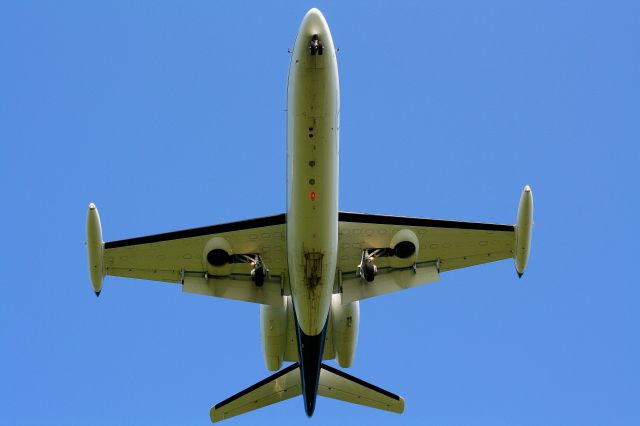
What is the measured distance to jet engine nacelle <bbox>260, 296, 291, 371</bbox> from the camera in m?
33.9

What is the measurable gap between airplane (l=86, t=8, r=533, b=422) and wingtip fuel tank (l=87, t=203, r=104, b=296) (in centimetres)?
4

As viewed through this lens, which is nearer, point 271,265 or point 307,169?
point 307,169

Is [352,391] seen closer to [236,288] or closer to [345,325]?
[345,325]

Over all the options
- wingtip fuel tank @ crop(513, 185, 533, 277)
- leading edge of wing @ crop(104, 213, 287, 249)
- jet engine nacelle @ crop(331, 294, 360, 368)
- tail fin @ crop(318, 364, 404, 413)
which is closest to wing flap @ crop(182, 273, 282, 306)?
leading edge of wing @ crop(104, 213, 287, 249)

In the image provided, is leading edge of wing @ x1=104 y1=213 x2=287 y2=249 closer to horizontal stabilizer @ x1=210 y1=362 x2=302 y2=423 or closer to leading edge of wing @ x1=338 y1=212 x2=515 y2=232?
leading edge of wing @ x1=338 y1=212 x2=515 y2=232

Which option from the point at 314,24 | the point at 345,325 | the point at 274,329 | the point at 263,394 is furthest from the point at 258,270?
the point at 314,24

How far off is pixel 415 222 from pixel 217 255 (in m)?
7.43

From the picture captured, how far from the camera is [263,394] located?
36.5m

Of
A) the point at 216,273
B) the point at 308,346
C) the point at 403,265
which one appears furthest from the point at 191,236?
the point at 403,265

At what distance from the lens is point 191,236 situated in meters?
32.9

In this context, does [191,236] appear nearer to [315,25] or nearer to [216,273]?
[216,273]

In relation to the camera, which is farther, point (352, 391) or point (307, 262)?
point (352, 391)

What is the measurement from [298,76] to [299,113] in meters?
1.13

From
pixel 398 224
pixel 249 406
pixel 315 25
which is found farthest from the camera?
pixel 249 406
